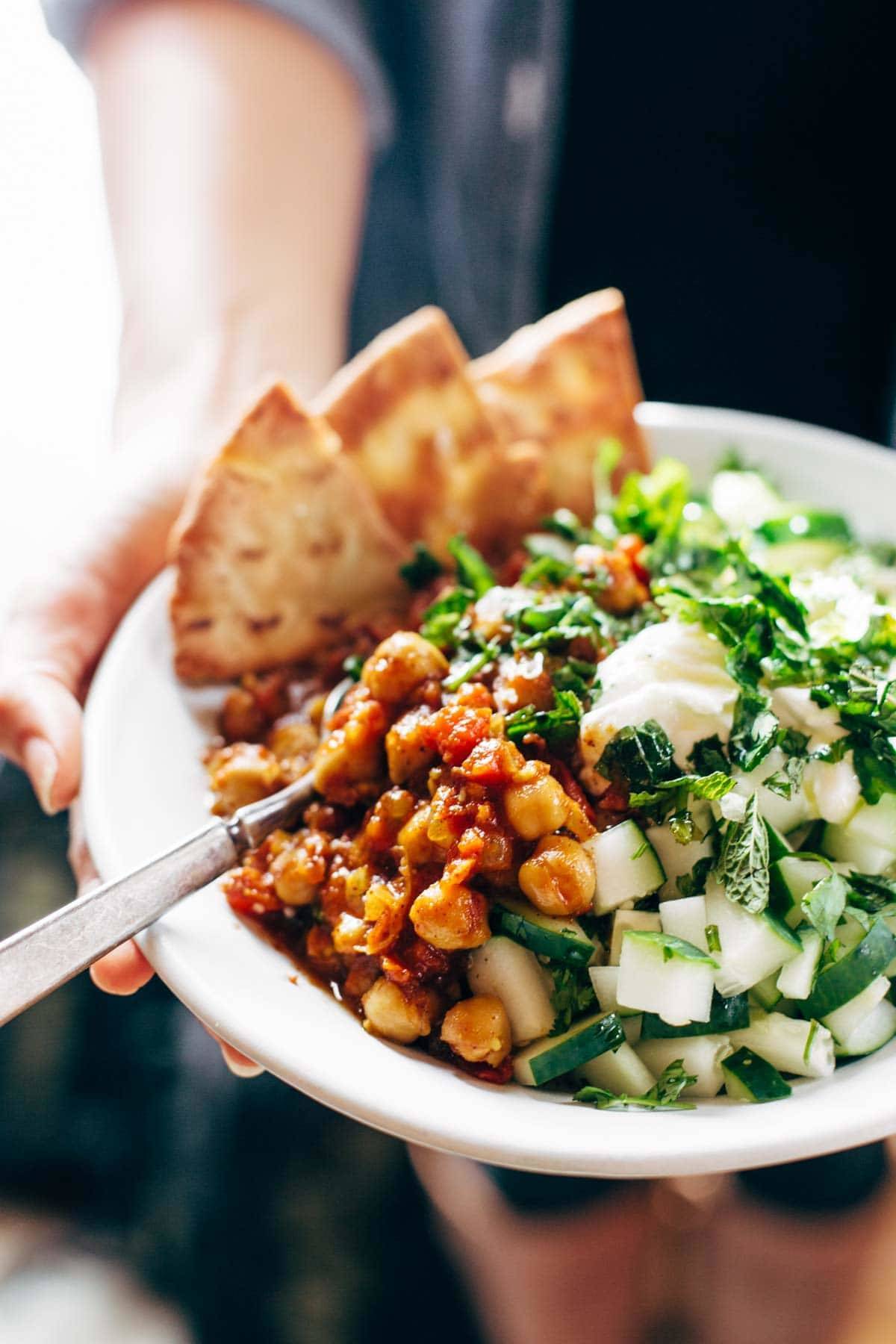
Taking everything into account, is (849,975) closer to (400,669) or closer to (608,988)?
(608,988)

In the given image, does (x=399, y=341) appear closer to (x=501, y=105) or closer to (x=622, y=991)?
(x=501, y=105)

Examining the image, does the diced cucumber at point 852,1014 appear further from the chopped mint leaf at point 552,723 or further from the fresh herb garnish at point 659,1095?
the chopped mint leaf at point 552,723

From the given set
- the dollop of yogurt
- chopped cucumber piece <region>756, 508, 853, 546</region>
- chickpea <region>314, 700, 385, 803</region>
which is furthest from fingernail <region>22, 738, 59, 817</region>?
chopped cucumber piece <region>756, 508, 853, 546</region>

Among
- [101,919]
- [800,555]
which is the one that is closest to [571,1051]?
[101,919]

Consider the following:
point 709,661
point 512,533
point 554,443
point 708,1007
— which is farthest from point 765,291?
point 708,1007

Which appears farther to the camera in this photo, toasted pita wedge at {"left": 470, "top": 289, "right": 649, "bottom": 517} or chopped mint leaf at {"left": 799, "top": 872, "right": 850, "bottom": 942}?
toasted pita wedge at {"left": 470, "top": 289, "right": 649, "bottom": 517}

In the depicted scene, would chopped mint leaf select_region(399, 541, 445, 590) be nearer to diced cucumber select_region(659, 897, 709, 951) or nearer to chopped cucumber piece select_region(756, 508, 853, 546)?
chopped cucumber piece select_region(756, 508, 853, 546)
